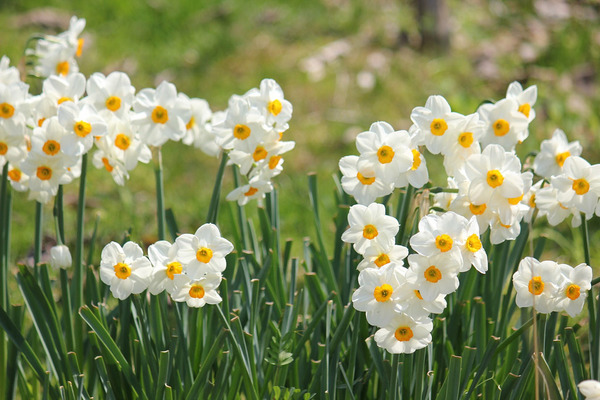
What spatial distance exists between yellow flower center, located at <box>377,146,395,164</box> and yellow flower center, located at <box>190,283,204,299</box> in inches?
17.5

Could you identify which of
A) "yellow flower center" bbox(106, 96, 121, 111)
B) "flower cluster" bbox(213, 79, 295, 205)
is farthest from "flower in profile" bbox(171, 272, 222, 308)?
"yellow flower center" bbox(106, 96, 121, 111)

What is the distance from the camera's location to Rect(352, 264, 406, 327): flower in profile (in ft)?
4.14

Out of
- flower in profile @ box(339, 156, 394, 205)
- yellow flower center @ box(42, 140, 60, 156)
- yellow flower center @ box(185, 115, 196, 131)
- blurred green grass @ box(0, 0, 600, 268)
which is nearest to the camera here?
flower in profile @ box(339, 156, 394, 205)

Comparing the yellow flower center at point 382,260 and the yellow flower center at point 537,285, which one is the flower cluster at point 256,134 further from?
the yellow flower center at point 537,285

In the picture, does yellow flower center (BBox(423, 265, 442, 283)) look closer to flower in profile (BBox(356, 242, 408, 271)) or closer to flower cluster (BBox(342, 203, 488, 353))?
flower cluster (BBox(342, 203, 488, 353))

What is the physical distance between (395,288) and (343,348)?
446 mm

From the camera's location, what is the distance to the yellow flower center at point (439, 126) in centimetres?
144

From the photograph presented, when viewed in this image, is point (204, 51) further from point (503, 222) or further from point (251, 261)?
point (503, 222)

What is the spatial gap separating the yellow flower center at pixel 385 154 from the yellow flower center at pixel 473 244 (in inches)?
9.4

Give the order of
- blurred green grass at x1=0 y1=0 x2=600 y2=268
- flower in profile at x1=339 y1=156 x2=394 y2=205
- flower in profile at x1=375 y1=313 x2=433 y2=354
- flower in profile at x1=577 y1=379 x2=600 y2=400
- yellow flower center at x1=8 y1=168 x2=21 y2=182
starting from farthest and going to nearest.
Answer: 1. blurred green grass at x1=0 y1=0 x2=600 y2=268
2. yellow flower center at x1=8 y1=168 x2=21 y2=182
3. flower in profile at x1=339 y1=156 x2=394 y2=205
4. flower in profile at x1=375 y1=313 x2=433 y2=354
5. flower in profile at x1=577 y1=379 x2=600 y2=400

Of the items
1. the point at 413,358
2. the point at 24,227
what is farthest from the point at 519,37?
the point at 413,358

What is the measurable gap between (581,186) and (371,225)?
47 cm

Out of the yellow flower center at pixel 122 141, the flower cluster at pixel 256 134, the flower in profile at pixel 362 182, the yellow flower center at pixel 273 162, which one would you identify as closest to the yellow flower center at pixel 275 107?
the flower cluster at pixel 256 134

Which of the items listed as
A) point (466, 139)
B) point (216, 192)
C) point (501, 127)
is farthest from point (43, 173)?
point (501, 127)
